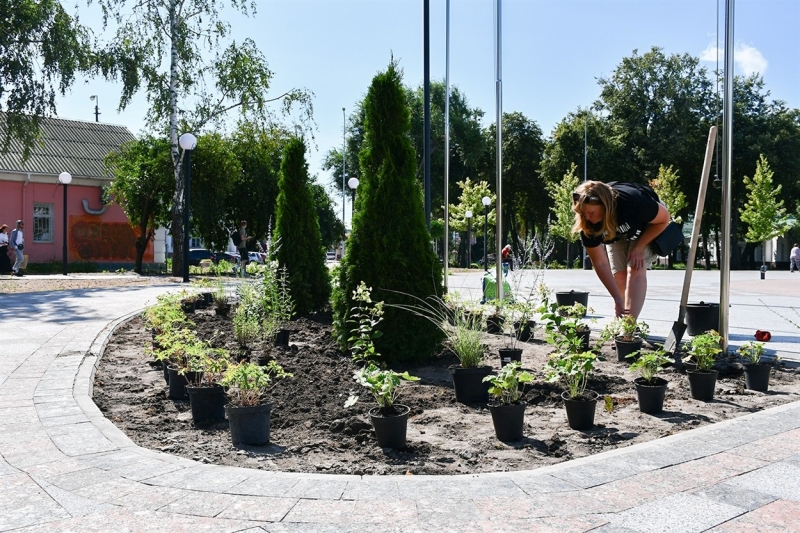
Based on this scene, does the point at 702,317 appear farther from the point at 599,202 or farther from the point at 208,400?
the point at 208,400

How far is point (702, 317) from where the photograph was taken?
759 centimetres

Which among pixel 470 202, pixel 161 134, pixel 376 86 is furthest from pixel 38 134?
pixel 470 202

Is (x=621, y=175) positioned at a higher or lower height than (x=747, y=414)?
higher

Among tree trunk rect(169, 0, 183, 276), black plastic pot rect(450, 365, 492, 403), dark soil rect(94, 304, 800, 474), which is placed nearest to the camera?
dark soil rect(94, 304, 800, 474)

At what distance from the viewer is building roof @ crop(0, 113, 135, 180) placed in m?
28.7

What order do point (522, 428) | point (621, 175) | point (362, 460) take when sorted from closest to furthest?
point (362, 460)
point (522, 428)
point (621, 175)

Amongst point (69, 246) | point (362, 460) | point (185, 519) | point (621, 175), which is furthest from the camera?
point (621, 175)

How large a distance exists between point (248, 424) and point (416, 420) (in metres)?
1.21

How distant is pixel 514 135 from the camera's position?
5409 cm

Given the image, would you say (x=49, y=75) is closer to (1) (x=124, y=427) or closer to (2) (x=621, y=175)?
(1) (x=124, y=427)

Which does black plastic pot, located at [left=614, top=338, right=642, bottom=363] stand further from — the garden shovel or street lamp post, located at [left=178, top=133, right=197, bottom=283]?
street lamp post, located at [left=178, top=133, right=197, bottom=283]

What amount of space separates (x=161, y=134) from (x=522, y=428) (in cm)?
2370

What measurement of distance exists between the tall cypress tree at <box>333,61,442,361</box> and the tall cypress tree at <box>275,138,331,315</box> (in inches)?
135

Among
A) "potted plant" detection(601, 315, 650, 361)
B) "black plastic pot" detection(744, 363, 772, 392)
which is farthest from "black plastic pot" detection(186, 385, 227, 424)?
"black plastic pot" detection(744, 363, 772, 392)
